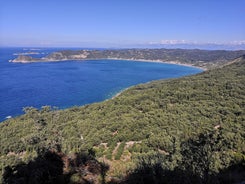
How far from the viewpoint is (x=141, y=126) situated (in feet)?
98.7

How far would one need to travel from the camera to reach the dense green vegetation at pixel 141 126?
22.3 metres

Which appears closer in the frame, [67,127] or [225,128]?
[225,128]

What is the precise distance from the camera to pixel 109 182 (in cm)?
880

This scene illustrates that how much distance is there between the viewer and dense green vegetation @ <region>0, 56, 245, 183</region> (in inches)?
880

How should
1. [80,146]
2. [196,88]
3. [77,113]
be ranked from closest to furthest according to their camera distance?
[80,146], [77,113], [196,88]

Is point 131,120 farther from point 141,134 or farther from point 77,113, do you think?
point 77,113

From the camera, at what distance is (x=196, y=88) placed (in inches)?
1730

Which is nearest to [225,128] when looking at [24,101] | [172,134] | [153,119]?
[172,134]

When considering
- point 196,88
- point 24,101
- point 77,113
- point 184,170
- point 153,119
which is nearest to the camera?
point 184,170

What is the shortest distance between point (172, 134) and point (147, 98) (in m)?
15.6

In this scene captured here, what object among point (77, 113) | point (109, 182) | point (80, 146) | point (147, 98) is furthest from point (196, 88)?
point (109, 182)

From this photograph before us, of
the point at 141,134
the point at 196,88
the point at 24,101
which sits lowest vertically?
the point at 24,101

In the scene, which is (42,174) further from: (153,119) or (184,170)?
(153,119)

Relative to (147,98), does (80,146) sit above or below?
below
